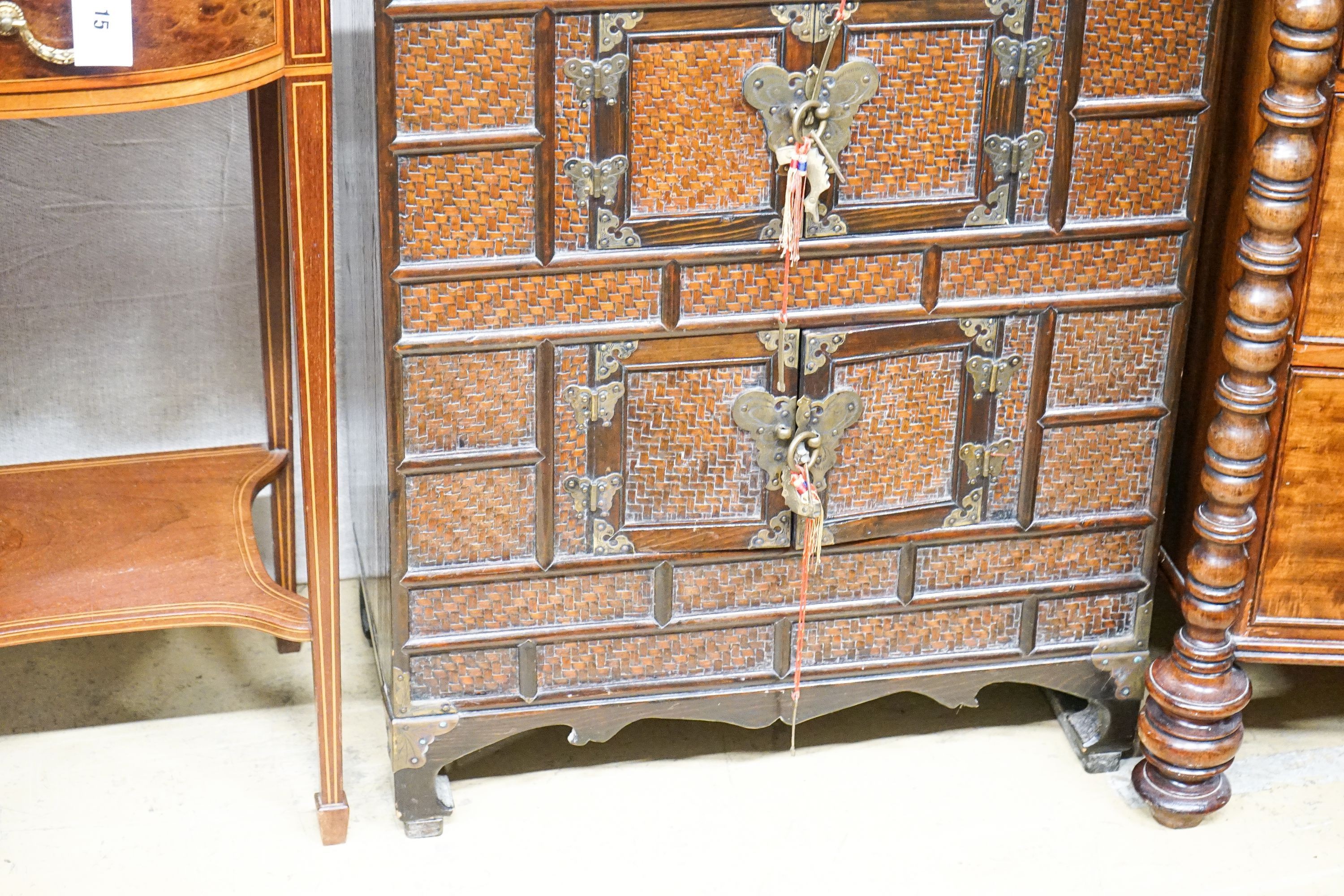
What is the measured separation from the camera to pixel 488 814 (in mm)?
2188

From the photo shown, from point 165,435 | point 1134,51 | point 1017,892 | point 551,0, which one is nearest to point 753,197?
point 551,0

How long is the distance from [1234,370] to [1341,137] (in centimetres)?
28

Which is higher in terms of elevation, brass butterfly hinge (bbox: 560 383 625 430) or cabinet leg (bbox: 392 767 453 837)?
brass butterfly hinge (bbox: 560 383 625 430)

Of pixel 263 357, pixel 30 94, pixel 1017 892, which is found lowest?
pixel 1017 892

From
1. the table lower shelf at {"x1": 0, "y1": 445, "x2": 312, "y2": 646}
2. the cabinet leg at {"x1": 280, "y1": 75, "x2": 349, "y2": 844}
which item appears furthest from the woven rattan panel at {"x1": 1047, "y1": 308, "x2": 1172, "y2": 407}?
the table lower shelf at {"x1": 0, "y1": 445, "x2": 312, "y2": 646}

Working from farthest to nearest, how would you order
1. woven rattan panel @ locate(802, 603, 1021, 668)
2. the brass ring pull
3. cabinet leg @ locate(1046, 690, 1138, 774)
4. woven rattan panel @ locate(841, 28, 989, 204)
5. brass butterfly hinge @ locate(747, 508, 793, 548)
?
cabinet leg @ locate(1046, 690, 1138, 774), woven rattan panel @ locate(802, 603, 1021, 668), brass butterfly hinge @ locate(747, 508, 793, 548), woven rattan panel @ locate(841, 28, 989, 204), the brass ring pull

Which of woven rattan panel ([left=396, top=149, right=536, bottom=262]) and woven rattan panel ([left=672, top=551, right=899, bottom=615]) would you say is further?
woven rattan panel ([left=672, top=551, right=899, bottom=615])

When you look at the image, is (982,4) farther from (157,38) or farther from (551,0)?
(157,38)

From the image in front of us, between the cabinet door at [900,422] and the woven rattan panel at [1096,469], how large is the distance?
89mm

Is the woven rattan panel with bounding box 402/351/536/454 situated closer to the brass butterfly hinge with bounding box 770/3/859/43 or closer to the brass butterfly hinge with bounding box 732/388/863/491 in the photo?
the brass butterfly hinge with bounding box 732/388/863/491

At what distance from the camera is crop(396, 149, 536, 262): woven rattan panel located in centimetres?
179

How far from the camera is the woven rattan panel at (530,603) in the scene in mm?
2025

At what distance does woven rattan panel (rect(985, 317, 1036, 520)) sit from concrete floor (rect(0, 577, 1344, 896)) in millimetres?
399

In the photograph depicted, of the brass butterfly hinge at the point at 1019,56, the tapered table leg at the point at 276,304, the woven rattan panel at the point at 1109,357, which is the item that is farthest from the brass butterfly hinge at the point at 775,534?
the tapered table leg at the point at 276,304
